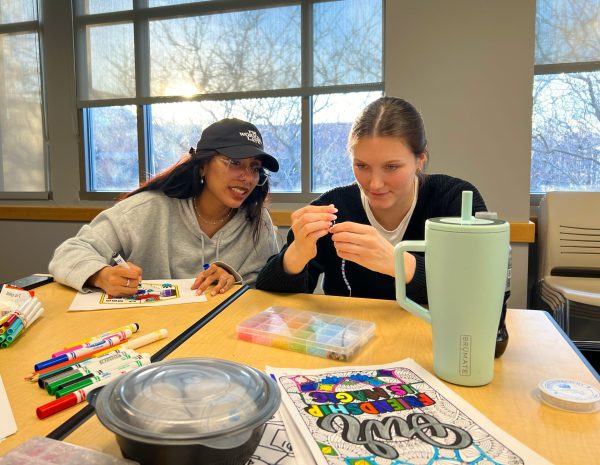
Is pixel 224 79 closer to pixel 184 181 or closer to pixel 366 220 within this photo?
pixel 184 181

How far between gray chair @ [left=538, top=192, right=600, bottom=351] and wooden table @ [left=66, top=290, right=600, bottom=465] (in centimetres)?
156

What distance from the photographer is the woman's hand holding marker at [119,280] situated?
3.85 ft

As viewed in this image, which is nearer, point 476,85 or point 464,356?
point 464,356

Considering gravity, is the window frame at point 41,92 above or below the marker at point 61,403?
above

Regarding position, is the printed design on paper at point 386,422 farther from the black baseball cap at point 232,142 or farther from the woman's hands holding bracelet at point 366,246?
the black baseball cap at point 232,142

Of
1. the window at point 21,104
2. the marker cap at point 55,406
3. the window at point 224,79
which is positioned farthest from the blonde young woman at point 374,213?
the window at point 21,104

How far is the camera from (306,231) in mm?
1114

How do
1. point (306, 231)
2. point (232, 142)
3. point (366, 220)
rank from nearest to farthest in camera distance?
point (306, 231) → point (366, 220) → point (232, 142)

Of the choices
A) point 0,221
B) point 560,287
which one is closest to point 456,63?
point 560,287

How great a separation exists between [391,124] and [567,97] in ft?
6.87

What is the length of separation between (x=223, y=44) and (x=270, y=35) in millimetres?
359

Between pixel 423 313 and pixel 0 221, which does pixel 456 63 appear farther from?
Answer: pixel 0 221

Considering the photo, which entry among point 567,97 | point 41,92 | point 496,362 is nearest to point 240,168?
point 496,362

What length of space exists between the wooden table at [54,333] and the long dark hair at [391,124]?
0.61 metres
